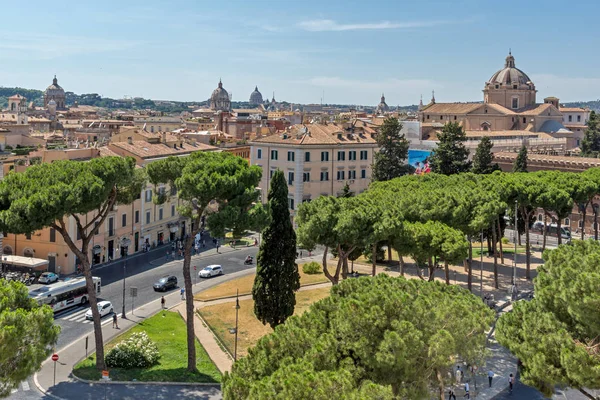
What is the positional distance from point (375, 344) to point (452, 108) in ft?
330

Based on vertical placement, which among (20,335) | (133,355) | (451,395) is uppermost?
(20,335)

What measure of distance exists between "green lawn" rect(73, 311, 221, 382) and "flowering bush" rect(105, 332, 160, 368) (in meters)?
0.31

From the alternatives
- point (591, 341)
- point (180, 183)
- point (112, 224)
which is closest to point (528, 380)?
point (591, 341)

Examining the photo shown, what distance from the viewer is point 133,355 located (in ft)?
93.8

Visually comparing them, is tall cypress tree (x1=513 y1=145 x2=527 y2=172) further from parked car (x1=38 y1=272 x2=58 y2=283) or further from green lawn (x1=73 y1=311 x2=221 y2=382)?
parked car (x1=38 y1=272 x2=58 y2=283)

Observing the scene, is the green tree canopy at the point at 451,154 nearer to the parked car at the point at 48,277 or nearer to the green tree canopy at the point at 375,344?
the parked car at the point at 48,277

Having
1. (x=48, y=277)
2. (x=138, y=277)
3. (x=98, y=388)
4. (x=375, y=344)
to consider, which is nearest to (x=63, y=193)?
(x=98, y=388)

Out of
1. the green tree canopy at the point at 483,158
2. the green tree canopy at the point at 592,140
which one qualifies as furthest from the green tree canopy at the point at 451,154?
the green tree canopy at the point at 592,140

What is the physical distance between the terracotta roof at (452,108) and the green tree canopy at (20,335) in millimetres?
97706

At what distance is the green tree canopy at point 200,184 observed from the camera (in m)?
27.2

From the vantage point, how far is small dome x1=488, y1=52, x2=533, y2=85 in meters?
117

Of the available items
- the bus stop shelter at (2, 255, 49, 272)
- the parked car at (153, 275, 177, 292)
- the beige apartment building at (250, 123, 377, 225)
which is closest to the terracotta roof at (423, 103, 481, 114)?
the beige apartment building at (250, 123, 377, 225)

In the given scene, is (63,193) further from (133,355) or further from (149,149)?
(149,149)

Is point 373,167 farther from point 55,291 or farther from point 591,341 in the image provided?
point 591,341
